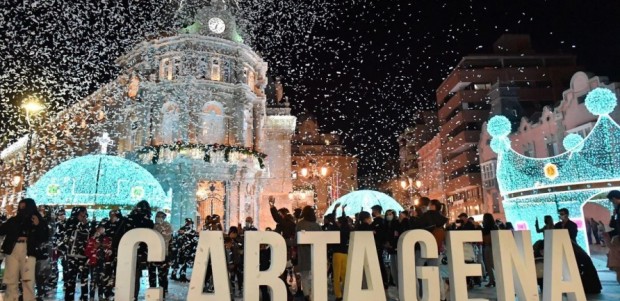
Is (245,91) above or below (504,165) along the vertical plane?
above

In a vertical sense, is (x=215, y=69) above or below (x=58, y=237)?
above

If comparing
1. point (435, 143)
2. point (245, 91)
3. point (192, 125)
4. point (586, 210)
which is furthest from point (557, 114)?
point (435, 143)

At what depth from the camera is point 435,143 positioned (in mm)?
60438

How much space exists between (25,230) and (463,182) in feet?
149


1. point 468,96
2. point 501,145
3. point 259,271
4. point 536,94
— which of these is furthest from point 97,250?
point 536,94

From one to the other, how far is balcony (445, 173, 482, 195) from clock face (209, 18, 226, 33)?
28.1m

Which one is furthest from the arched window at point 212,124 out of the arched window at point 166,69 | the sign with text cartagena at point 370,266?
the sign with text cartagena at point 370,266

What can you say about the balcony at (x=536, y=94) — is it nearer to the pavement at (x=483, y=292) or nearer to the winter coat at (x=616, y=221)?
the pavement at (x=483, y=292)

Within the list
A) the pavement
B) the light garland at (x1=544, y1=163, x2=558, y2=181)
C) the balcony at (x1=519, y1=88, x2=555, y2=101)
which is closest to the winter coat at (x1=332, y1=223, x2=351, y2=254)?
the pavement

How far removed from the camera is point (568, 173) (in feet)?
51.4

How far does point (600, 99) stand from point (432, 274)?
12335mm

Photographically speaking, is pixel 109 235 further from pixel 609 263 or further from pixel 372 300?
pixel 609 263

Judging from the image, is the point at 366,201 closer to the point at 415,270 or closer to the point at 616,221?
the point at 616,221

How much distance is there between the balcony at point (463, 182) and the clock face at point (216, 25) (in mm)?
28084
